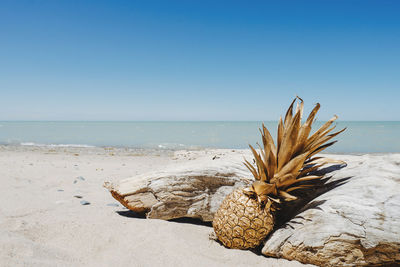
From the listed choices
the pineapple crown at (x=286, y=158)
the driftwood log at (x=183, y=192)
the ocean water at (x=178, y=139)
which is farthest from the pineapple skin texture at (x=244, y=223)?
the ocean water at (x=178, y=139)

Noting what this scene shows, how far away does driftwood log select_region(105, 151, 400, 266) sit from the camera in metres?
2.39

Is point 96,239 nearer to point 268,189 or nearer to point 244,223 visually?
point 244,223

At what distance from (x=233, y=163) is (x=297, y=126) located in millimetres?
1453

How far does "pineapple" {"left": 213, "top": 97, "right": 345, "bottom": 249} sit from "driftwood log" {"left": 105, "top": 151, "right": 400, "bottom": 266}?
0.83 ft

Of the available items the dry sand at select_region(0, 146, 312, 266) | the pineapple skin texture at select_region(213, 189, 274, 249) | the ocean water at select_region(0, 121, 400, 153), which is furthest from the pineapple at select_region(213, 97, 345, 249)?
the ocean water at select_region(0, 121, 400, 153)

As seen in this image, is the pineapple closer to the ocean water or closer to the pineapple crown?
the pineapple crown

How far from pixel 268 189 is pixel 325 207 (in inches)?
24.6

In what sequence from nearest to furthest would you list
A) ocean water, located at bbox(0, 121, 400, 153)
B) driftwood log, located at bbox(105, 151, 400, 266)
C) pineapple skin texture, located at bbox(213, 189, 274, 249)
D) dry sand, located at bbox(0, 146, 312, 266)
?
1. driftwood log, located at bbox(105, 151, 400, 266)
2. dry sand, located at bbox(0, 146, 312, 266)
3. pineapple skin texture, located at bbox(213, 189, 274, 249)
4. ocean water, located at bbox(0, 121, 400, 153)

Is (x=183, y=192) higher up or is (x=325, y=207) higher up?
(x=325, y=207)

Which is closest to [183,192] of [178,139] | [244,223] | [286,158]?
[244,223]

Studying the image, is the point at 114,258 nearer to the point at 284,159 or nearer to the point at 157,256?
the point at 157,256

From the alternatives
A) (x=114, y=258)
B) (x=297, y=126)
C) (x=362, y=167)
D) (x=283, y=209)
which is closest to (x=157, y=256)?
(x=114, y=258)

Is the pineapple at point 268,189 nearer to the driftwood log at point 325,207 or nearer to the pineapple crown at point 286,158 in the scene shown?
the pineapple crown at point 286,158

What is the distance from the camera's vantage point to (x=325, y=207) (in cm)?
270
